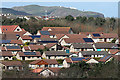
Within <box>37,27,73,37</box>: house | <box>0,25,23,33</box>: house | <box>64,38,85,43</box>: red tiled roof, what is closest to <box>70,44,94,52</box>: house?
<box>64,38,85,43</box>: red tiled roof

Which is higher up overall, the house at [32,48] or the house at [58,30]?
the house at [58,30]

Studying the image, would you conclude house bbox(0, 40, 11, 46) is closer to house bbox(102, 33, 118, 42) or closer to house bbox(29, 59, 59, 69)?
house bbox(29, 59, 59, 69)

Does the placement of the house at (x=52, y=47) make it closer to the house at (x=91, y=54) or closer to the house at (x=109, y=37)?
the house at (x=91, y=54)

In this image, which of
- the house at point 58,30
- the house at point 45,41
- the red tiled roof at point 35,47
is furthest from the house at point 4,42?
the house at point 58,30

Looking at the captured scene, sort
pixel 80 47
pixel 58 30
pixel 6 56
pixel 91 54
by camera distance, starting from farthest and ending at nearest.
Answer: pixel 58 30 < pixel 80 47 < pixel 91 54 < pixel 6 56

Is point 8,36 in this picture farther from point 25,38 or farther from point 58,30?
point 58,30

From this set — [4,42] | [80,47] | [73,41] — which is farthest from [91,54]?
[4,42]

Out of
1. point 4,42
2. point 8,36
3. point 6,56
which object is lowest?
→ point 6,56

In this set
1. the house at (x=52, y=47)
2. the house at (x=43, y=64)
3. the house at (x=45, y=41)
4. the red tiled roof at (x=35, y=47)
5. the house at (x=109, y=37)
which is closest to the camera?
the house at (x=43, y=64)

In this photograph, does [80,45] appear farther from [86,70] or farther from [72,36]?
[86,70]

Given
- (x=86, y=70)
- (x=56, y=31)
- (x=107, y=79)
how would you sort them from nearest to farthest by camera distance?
1. (x=107, y=79)
2. (x=86, y=70)
3. (x=56, y=31)

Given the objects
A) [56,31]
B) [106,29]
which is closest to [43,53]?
[56,31]
